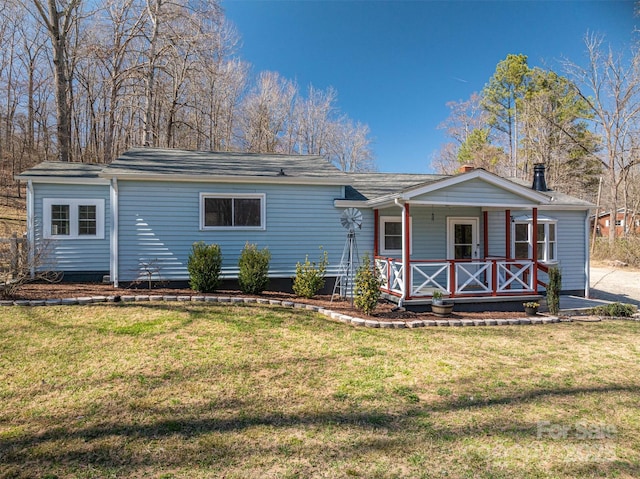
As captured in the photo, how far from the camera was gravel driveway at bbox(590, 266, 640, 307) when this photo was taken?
1132cm

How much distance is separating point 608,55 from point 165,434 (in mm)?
30486

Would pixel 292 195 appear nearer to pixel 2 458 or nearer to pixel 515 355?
pixel 515 355

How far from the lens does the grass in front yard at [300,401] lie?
272cm

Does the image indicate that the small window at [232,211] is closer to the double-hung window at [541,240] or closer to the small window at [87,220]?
the small window at [87,220]

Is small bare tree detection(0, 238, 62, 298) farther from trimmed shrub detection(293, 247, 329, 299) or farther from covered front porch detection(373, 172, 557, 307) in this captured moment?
covered front porch detection(373, 172, 557, 307)

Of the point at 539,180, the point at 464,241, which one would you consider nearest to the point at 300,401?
the point at 464,241

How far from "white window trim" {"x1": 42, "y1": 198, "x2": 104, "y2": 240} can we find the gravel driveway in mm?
15267

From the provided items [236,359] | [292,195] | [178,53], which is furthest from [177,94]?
[236,359]

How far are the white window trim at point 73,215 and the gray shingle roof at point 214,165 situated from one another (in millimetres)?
1446

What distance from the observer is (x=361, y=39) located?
18.3 metres

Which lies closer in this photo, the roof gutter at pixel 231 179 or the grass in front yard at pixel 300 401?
the grass in front yard at pixel 300 401

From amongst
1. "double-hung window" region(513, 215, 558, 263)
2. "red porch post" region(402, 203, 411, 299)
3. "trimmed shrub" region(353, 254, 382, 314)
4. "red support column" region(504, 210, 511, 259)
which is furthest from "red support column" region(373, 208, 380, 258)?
"double-hung window" region(513, 215, 558, 263)

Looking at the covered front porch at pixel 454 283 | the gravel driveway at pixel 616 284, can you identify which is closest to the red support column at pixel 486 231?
the covered front porch at pixel 454 283

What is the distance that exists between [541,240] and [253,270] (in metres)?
8.92
